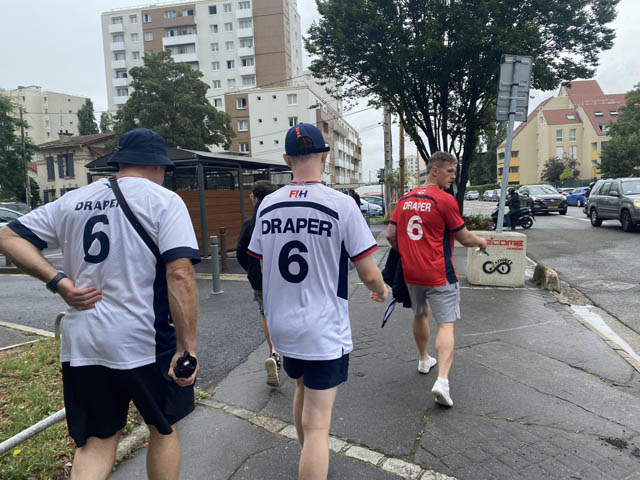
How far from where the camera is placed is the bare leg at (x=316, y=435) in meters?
2.23

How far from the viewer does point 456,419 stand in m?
3.41

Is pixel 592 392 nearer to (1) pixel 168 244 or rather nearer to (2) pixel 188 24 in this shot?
(1) pixel 168 244

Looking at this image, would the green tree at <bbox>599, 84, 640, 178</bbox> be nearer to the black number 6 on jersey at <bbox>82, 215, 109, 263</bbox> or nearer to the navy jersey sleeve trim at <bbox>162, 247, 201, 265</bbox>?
the navy jersey sleeve trim at <bbox>162, 247, 201, 265</bbox>

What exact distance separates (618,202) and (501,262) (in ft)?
36.4

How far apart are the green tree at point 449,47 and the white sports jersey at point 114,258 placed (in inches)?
551

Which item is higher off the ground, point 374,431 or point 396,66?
point 396,66

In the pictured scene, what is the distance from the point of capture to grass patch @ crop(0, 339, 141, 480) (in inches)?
112

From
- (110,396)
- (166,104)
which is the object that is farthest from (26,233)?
(166,104)

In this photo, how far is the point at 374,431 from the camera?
3.29m

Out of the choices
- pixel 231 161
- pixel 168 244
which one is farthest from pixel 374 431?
A: pixel 231 161

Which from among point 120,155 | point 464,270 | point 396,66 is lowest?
point 464,270

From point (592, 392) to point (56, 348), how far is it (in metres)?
5.27

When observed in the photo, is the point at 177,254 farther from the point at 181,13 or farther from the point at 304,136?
the point at 181,13

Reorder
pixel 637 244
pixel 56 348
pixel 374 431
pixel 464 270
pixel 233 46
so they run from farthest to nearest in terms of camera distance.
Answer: pixel 233 46
pixel 637 244
pixel 464 270
pixel 56 348
pixel 374 431
